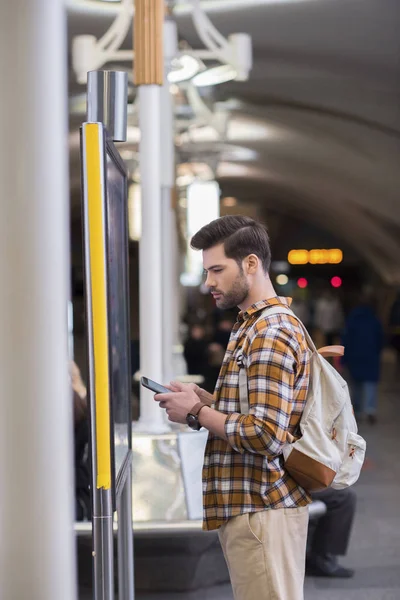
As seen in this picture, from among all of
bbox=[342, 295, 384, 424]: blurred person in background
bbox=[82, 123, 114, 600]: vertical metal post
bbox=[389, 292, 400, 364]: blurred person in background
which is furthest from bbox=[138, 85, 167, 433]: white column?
bbox=[389, 292, 400, 364]: blurred person in background

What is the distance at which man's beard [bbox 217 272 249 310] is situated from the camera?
2.62 m

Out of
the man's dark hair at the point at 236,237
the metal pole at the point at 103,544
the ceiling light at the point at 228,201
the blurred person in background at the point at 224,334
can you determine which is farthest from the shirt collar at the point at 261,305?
the ceiling light at the point at 228,201

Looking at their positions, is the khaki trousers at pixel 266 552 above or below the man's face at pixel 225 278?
below

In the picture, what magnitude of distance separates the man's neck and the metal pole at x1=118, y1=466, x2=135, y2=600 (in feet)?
2.47

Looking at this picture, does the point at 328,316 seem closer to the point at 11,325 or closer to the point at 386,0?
the point at 386,0

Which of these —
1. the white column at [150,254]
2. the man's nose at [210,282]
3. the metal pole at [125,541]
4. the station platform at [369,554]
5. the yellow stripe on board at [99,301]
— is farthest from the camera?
the white column at [150,254]

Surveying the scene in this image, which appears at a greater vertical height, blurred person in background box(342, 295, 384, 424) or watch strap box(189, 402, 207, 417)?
watch strap box(189, 402, 207, 417)

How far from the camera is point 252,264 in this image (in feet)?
8.63

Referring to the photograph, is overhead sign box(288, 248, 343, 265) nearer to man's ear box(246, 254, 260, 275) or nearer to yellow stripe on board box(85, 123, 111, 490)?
man's ear box(246, 254, 260, 275)

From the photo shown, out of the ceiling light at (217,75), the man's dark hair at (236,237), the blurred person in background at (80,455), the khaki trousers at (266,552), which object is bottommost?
the blurred person in background at (80,455)

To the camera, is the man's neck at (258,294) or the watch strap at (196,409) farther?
the man's neck at (258,294)

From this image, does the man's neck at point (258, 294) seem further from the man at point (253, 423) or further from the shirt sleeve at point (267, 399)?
the shirt sleeve at point (267, 399)

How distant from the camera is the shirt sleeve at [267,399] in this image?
2400mm

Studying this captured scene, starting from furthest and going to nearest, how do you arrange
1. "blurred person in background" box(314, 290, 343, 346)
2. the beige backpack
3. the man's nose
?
"blurred person in background" box(314, 290, 343, 346) < the man's nose < the beige backpack
